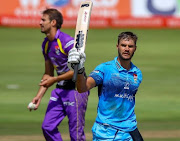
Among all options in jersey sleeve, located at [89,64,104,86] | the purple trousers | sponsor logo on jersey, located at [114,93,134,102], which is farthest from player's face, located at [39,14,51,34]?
sponsor logo on jersey, located at [114,93,134,102]

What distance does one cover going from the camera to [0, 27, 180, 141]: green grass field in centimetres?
1163

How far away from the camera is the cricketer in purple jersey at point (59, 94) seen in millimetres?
8781

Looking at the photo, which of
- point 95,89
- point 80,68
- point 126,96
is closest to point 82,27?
point 80,68

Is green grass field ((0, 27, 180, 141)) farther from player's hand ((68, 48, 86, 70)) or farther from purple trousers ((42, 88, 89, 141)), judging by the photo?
player's hand ((68, 48, 86, 70))

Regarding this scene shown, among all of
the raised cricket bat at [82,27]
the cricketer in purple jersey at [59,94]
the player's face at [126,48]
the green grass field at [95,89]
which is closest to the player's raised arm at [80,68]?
the raised cricket bat at [82,27]

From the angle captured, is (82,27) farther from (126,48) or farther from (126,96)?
(126,96)

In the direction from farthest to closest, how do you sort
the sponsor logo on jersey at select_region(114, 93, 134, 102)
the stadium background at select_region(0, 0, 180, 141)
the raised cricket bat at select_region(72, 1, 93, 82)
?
1. the stadium background at select_region(0, 0, 180, 141)
2. the sponsor logo on jersey at select_region(114, 93, 134, 102)
3. the raised cricket bat at select_region(72, 1, 93, 82)

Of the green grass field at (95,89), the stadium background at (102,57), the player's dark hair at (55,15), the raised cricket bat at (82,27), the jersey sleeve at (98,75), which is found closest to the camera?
the raised cricket bat at (82,27)

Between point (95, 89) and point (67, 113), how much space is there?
23.8ft

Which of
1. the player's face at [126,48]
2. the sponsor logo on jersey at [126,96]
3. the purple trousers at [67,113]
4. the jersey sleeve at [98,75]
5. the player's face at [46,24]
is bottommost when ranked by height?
the purple trousers at [67,113]

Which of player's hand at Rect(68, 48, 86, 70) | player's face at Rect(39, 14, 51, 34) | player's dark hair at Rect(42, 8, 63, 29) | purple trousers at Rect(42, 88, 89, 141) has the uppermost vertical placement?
player's dark hair at Rect(42, 8, 63, 29)

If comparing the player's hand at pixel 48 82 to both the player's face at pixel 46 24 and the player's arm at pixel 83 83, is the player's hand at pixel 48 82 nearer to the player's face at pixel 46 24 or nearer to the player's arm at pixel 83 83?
the player's face at pixel 46 24

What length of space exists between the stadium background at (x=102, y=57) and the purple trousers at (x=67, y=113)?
1833mm

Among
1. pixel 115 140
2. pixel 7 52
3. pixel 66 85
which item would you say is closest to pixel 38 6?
pixel 7 52
